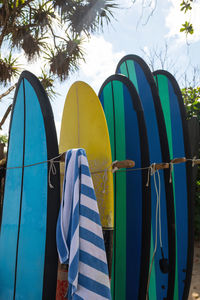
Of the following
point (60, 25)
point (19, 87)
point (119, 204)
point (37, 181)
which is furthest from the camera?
point (60, 25)

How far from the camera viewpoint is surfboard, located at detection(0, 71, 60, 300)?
1.46 m

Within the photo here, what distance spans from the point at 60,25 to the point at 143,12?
235 inches

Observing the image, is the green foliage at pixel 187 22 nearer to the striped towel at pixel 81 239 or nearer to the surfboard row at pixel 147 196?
the surfboard row at pixel 147 196

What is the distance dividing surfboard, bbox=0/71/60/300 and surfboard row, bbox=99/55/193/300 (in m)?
0.75

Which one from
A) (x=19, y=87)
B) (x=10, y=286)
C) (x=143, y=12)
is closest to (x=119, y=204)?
(x=10, y=286)

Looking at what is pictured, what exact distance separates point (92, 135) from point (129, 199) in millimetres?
598

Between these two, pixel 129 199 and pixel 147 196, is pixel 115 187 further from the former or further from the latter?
pixel 147 196

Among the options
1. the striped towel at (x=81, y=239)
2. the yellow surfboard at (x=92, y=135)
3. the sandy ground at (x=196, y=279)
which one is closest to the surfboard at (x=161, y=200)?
the yellow surfboard at (x=92, y=135)

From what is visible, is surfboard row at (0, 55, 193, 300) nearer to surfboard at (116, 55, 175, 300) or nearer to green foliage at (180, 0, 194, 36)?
surfboard at (116, 55, 175, 300)

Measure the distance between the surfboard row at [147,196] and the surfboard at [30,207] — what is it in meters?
0.75

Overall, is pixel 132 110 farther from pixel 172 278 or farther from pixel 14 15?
pixel 14 15

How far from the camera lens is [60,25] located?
24.8 feet

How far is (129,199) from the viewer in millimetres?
2098

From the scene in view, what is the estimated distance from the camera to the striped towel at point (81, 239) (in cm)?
126
